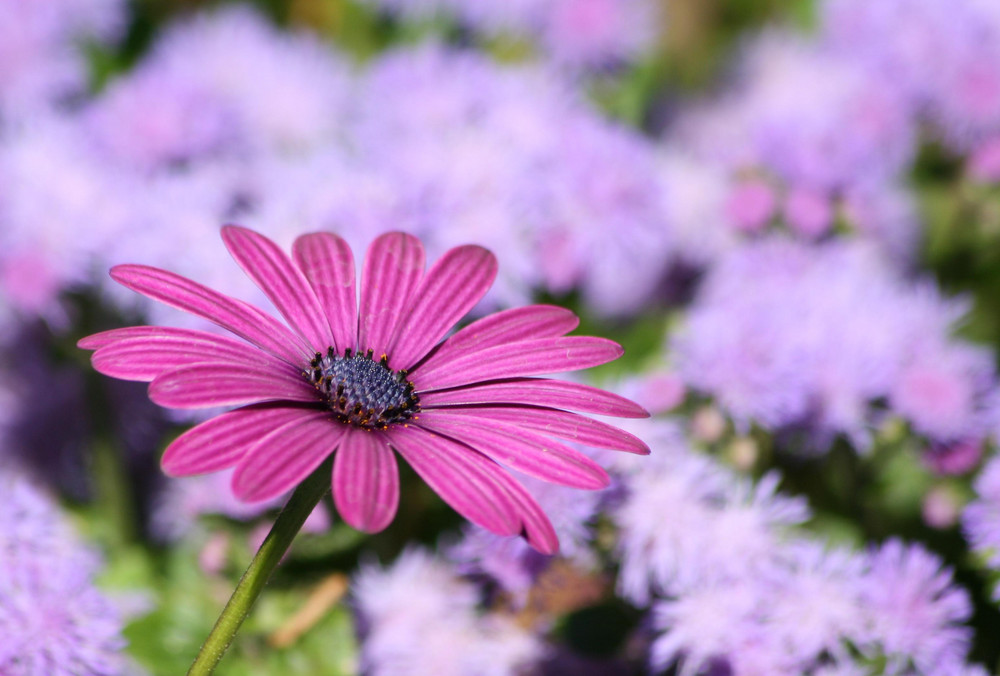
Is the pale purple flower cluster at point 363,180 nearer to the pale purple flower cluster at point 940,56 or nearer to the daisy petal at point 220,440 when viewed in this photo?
the pale purple flower cluster at point 940,56

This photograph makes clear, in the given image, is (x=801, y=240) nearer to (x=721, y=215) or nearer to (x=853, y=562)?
(x=721, y=215)

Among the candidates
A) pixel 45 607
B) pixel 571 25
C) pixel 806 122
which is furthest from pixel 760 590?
pixel 571 25

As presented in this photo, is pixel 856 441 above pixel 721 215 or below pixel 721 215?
below

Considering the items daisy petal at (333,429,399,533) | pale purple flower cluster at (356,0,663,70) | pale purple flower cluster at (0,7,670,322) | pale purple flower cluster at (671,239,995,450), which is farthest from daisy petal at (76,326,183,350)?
pale purple flower cluster at (356,0,663,70)

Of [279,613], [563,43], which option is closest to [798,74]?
[563,43]

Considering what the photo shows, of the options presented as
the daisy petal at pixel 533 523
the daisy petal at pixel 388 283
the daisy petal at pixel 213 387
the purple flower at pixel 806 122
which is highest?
the purple flower at pixel 806 122

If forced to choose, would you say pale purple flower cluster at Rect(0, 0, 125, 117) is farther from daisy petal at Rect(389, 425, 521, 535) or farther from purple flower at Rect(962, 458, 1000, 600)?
purple flower at Rect(962, 458, 1000, 600)

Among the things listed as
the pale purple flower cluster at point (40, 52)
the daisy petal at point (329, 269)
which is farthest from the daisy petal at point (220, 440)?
the pale purple flower cluster at point (40, 52)
